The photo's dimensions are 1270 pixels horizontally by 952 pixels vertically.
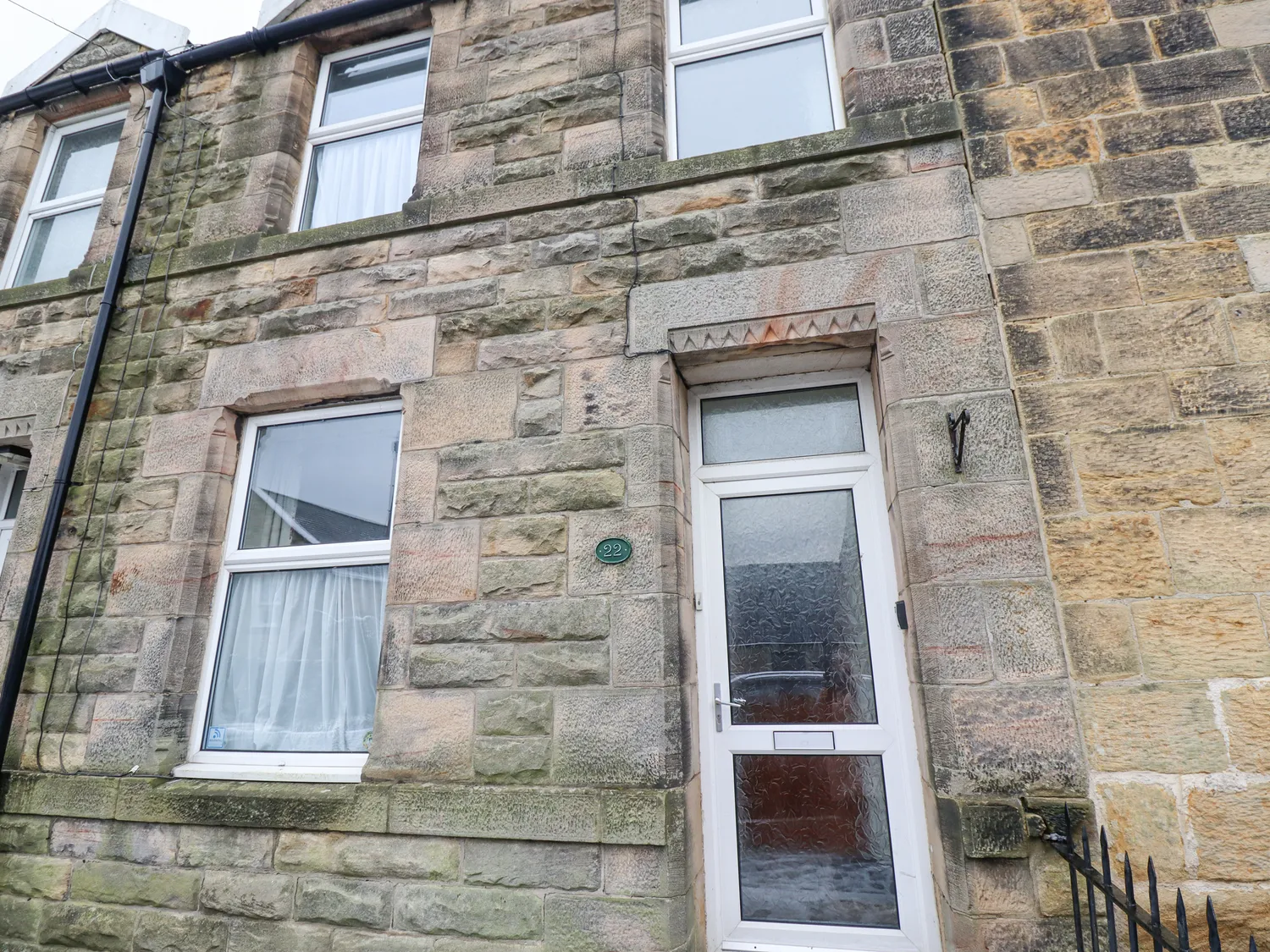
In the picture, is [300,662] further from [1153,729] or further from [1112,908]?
[1153,729]

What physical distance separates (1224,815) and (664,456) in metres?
2.25

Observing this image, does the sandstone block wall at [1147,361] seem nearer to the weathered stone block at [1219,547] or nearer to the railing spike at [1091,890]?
the weathered stone block at [1219,547]

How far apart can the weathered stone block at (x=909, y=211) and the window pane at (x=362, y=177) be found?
264cm

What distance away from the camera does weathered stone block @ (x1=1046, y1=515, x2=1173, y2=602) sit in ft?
7.79

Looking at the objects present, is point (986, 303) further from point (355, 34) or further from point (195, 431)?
point (355, 34)

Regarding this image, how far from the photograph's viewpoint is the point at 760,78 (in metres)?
3.65

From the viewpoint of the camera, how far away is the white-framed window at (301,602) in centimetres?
310

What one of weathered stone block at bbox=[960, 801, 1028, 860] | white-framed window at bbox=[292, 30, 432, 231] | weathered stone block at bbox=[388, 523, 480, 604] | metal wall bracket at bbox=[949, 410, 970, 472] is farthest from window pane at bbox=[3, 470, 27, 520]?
weathered stone block at bbox=[960, 801, 1028, 860]

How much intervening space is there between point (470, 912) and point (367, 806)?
0.58 metres

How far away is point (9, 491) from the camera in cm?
440

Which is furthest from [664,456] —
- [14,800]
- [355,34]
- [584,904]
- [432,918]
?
[355,34]

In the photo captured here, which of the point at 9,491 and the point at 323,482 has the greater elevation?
the point at 9,491

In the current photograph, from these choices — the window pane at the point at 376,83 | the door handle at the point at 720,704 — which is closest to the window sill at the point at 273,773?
the door handle at the point at 720,704

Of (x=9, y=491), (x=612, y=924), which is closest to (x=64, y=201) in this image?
(x=9, y=491)
